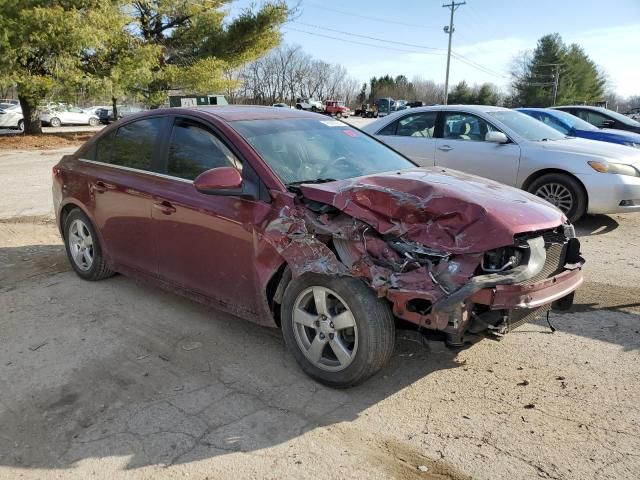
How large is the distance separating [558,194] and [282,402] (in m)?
5.59

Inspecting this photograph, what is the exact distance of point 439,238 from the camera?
117 inches

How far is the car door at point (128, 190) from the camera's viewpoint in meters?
4.38

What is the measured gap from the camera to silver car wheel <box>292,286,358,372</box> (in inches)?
125

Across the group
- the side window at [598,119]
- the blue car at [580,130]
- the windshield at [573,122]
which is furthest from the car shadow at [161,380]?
the side window at [598,119]

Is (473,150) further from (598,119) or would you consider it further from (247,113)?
(598,119)

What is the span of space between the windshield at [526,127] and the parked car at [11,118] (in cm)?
2864

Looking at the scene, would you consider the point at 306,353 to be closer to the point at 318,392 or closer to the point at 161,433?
the point at 318,392

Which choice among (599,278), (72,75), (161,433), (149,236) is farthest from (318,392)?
(72,75)

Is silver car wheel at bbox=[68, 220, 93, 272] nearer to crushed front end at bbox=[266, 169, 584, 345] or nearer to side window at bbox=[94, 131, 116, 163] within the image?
side window at bbox=[94, 131, 116, 163]

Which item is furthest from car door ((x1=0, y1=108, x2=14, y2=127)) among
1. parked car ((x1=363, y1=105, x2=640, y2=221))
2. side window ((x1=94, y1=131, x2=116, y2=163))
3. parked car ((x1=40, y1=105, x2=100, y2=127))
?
side window ((x1=94, y1=131, x2=116, y2=163))

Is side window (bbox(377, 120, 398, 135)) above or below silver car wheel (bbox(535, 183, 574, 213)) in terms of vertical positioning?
above

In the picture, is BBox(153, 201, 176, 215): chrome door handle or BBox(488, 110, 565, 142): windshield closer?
BBox(153, 201, 176, 215): chrome door handle

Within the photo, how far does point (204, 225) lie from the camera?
383cm

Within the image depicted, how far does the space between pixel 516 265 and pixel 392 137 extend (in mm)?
6175
